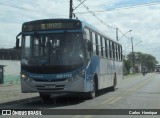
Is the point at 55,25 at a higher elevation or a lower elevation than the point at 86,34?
higher

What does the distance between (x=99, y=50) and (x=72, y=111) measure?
24.1 ft

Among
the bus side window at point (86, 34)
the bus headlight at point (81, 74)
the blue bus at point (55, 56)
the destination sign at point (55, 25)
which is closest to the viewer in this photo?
the blue bus at point (55, 56)

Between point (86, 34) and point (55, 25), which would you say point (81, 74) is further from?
point (55, 25)

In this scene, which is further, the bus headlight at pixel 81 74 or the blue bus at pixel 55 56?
the bus headlight at pixel 81 74

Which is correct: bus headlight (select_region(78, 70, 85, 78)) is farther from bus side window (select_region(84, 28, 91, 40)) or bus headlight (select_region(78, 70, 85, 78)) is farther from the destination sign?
the destination sign

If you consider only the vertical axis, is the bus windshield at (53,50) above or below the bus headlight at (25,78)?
above

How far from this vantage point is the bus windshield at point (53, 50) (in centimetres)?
1778

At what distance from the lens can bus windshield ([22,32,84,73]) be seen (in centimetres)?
1778

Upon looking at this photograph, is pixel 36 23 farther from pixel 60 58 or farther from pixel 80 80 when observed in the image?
pixel 80 80

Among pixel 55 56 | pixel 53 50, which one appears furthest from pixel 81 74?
pixel 53 50

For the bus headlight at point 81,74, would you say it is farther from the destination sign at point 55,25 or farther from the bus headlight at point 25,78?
the bus headlight at point 25,78

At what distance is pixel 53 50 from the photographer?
1783 centimetres

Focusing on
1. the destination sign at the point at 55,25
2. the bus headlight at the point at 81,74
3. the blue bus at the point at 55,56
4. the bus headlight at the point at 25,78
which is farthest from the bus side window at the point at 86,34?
the bus headlight at the point at 25,78

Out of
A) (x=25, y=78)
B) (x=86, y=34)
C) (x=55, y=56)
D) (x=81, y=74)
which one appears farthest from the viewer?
(x=86, y=34)
